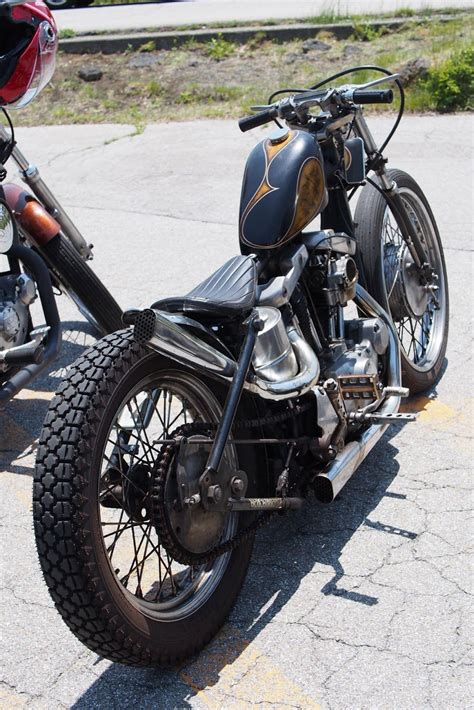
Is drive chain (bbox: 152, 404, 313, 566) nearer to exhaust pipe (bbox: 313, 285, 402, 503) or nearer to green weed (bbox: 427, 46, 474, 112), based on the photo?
exhaust pipe (bbox: 313, 285, 402, 503)

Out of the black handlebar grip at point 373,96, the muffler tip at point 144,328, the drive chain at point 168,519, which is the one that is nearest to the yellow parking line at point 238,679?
the drive chain at point 168,519

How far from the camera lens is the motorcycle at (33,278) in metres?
4.69

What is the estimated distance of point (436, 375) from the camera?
5.02 m

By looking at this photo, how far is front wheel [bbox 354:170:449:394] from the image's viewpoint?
4.50 meters

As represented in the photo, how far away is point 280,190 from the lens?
3.69m

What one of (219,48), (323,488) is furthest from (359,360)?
(219,48)

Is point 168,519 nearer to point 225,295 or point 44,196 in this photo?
point 225,295

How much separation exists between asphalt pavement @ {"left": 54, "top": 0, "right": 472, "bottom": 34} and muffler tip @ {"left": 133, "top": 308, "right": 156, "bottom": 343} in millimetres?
10431

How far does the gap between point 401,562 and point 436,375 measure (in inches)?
60.6

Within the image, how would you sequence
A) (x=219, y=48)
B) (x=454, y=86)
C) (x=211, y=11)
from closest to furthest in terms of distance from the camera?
(x=454, y=86) < (x=219, y=48) < (x=211, y=11)

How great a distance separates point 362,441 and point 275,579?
24.9 inches

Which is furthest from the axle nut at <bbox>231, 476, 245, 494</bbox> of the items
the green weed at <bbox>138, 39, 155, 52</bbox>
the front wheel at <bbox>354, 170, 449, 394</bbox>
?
the green weed at <bbox>138, 39, 155, 52</bbox>

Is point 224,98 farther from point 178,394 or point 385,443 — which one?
point 178,394

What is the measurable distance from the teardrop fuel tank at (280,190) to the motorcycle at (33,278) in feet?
4.58
